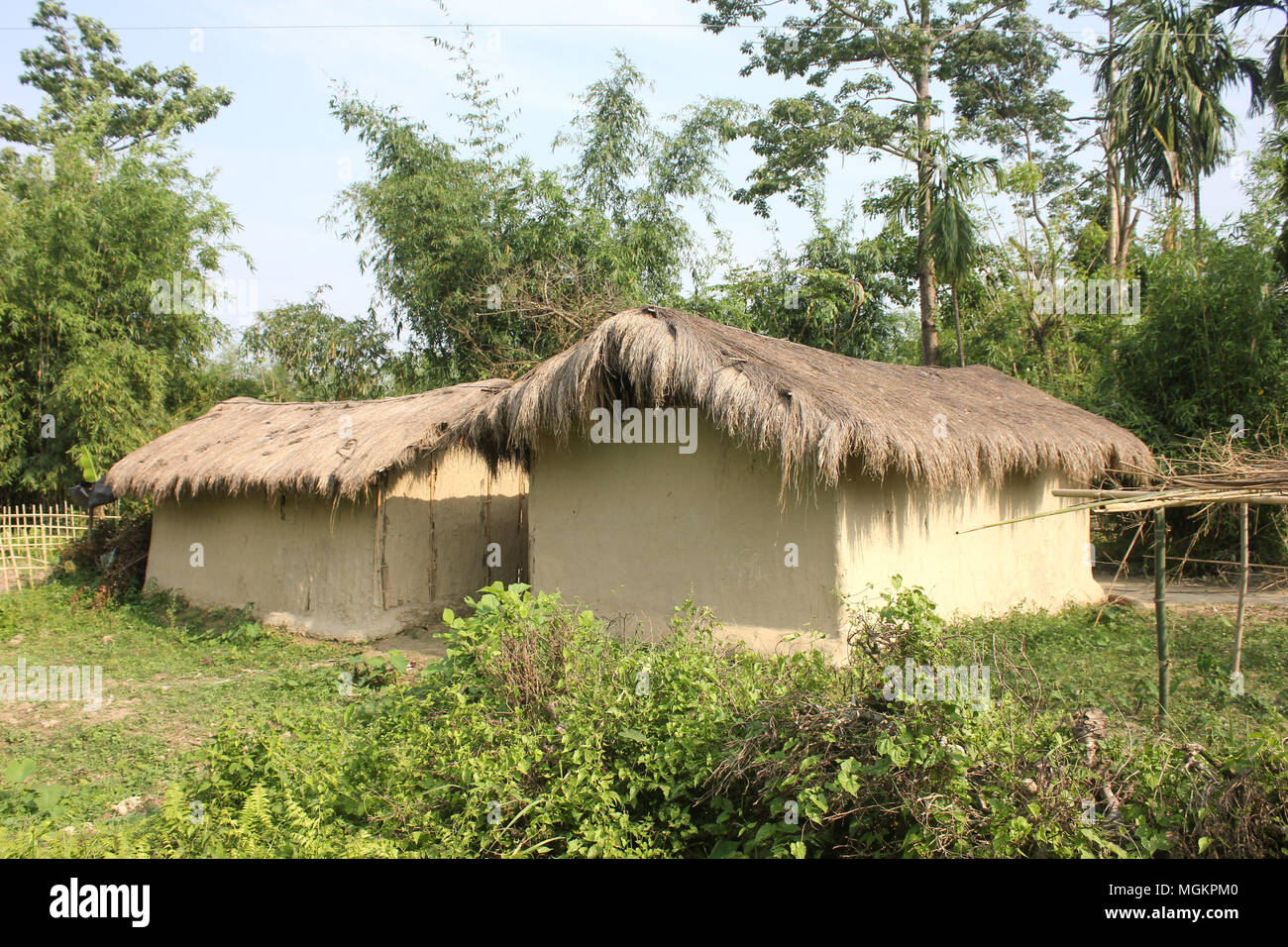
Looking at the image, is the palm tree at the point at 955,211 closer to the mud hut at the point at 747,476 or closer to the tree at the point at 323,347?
the mud hut at the point at 747,476

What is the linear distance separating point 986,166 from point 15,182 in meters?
17.1

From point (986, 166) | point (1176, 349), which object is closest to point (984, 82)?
point (986, 166)

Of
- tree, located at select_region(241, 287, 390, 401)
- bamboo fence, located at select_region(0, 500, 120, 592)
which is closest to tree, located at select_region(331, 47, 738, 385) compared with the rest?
tree, located at select_region(241, 287, 390, 401)

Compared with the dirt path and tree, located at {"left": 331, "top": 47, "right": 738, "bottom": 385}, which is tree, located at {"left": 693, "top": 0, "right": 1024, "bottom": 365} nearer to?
tree, located at {"left": 331, "top": 47, "right": 738, "bottom": 385}

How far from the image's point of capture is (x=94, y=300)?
14.2 meters

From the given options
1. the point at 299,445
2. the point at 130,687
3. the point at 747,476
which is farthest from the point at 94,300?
the point at 747,476

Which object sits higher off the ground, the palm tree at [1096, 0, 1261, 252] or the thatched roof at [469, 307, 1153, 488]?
the palm tree at [1096, 0, 1261, 252]

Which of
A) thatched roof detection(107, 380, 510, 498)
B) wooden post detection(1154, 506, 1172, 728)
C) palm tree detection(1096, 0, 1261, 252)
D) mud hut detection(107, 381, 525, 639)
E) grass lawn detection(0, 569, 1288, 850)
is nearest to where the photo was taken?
grass lawn detection(0, 569, 1288, 850)

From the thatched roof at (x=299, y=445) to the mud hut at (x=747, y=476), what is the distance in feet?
3.68

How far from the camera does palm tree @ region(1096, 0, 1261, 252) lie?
15.6 metres

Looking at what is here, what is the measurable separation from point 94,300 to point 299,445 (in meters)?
7.36

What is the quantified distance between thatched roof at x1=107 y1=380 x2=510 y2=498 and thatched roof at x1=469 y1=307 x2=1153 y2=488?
1.09 meters

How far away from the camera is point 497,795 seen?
383 cm

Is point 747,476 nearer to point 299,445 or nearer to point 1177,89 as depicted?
point 299,445
